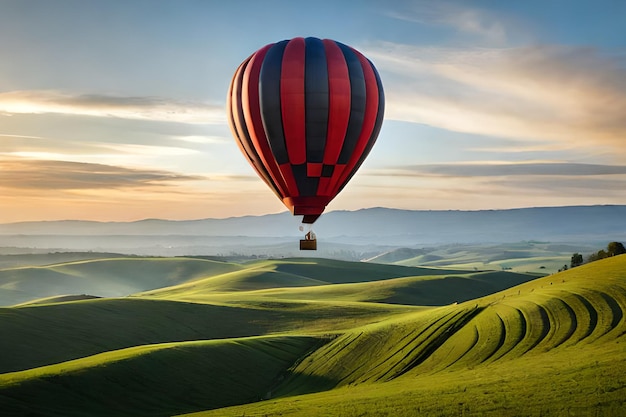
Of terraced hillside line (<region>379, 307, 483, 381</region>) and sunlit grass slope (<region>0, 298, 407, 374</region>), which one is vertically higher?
terraced hillside line (<region>379, 307, 483, 381</region>)

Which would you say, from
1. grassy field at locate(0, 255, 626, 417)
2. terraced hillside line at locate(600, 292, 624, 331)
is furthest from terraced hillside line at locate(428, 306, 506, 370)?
terraced hillside line at locate(600, 292, 624, 331)

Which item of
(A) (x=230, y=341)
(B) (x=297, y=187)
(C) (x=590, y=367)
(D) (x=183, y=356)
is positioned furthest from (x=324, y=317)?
(C) (x=590, y=367)

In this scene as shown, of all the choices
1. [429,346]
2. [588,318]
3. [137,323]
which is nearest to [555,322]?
[588,318]

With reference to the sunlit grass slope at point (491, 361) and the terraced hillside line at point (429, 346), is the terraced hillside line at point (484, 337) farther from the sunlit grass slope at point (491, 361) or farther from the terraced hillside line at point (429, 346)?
the terraced hillside line at point (429, 346)

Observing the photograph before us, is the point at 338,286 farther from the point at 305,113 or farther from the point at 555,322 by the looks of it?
the point at 305,113

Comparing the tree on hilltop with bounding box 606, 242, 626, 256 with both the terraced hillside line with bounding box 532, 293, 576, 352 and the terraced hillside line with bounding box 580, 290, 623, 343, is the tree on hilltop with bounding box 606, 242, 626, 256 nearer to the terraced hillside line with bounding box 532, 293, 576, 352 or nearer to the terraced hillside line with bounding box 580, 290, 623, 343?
the terraced hillside line with bounding box 532, 293, 576, 352

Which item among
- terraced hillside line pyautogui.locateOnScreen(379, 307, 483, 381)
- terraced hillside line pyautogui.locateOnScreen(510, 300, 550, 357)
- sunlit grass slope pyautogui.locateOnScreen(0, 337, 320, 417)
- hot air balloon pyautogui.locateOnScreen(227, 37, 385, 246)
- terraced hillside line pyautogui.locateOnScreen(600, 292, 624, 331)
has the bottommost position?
Answer: sunlit grass slope pyautogui.locateOnScreen(0, 337, 320, 417)

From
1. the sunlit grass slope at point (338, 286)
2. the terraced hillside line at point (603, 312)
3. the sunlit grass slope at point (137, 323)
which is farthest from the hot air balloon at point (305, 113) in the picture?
the sunlit grass slope at point (338, 286)
